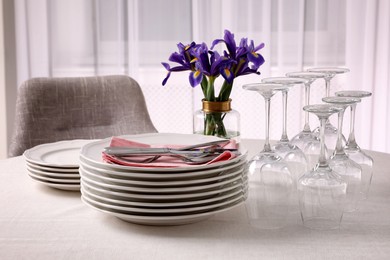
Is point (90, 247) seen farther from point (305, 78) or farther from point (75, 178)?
point (305, 78)

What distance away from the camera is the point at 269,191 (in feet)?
4.18

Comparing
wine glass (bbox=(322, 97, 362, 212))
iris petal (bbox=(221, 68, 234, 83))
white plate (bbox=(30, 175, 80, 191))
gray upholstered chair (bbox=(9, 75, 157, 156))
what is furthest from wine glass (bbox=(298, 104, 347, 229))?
gray upholstered chair (bbox=(9, 75, 157, 156))

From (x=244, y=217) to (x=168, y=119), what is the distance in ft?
7.37

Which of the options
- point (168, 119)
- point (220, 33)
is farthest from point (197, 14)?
point (168, 119)

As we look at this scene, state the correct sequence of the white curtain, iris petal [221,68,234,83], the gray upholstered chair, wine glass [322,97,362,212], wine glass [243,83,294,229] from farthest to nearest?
the white curtain, the gray upholstered chair, iris petal [221,68,234,83], wine glass [322,97,362,212], wine glass [243,83,294,229]

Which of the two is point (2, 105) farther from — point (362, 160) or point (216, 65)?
point (362, 160)

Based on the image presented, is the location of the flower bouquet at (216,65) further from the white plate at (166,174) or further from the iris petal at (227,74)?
the white plate at (166,174)

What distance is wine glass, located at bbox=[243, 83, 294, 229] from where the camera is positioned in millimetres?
1258

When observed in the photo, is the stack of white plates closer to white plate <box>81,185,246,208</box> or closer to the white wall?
white plate <box>81,185,246,208</box>

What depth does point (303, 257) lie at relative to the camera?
1.13 m

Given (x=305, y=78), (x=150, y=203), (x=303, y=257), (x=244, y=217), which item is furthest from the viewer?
(x=305, y=78)

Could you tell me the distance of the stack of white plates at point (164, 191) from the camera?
124 cm

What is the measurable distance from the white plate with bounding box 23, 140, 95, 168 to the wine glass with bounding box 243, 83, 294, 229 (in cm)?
49

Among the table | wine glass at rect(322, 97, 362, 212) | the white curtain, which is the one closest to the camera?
the table
